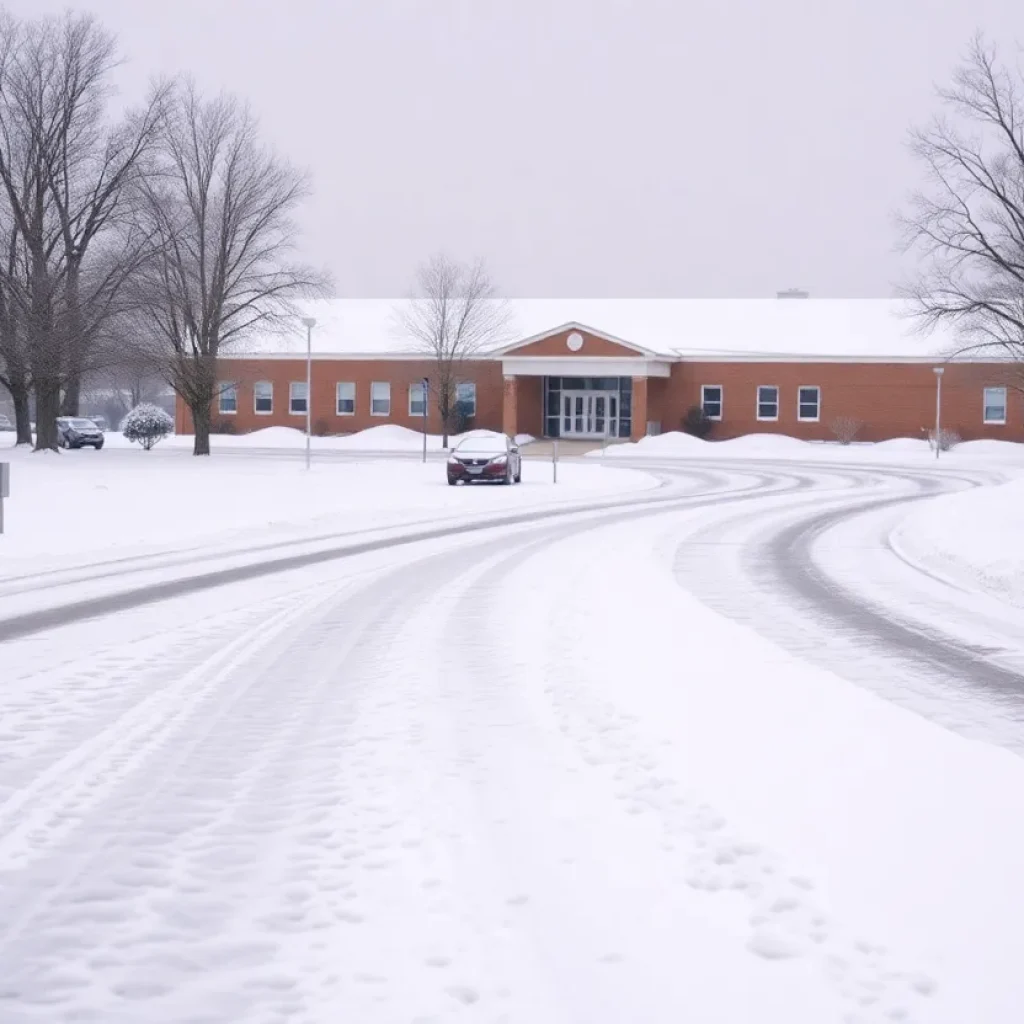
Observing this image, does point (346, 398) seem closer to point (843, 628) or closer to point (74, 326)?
point (74, 326)

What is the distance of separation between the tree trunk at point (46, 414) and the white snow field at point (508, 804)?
3333cm

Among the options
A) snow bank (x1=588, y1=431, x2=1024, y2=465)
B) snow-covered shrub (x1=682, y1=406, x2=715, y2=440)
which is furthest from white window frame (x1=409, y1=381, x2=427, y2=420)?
snow-covered shrub (x1=682, y1=406, x2=715, y2=440)

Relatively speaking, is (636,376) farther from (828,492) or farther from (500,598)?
(500,598)

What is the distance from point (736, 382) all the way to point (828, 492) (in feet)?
98.2

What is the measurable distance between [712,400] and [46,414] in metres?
30.2

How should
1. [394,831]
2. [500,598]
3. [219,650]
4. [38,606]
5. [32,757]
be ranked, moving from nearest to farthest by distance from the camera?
[394,831]
[32,757]
[219,650]
[38,606]
[500,598]

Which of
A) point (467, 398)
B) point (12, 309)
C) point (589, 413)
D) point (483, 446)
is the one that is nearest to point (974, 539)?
point (483, 446)

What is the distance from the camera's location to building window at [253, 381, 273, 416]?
69.3 m

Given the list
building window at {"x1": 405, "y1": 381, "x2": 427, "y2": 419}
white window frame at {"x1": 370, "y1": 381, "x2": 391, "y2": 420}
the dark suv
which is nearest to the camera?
the dark suv

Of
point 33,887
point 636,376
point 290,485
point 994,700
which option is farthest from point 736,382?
point 33,887

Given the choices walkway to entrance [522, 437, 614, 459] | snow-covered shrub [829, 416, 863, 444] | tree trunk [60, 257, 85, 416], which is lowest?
walkway to entrance [522, 437, 614, 459]

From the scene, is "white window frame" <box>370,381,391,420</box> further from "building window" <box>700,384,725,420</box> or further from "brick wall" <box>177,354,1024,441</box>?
"building window" <box>700,384,725,420</box>

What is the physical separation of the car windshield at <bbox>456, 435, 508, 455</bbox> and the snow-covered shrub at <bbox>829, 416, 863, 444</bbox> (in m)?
28.9

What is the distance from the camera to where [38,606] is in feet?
42.7
